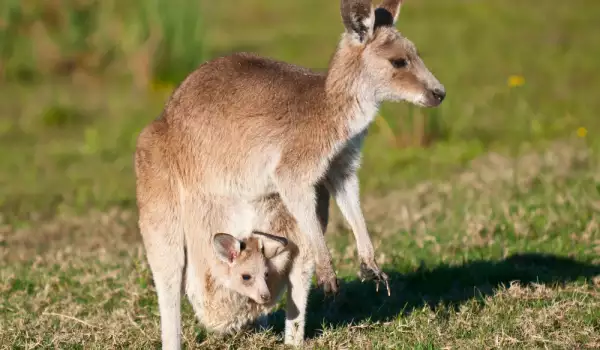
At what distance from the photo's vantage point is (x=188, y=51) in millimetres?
12164

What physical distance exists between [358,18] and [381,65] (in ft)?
0.81

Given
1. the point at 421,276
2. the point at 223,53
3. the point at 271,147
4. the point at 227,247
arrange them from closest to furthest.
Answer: the point at 271,147 < the point at 227,247 < the point at 421,276 < the point at 223,53

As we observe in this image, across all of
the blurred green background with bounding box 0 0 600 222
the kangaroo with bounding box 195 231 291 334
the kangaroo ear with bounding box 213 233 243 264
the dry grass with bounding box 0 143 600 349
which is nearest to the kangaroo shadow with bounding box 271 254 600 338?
the dry grass with bounding box 0 143 600 349

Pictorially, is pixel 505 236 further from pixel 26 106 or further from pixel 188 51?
pixel 26 106

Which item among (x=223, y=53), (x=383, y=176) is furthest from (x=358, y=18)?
(x=223, y=53)

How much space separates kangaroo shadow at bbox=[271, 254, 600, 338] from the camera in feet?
18.1

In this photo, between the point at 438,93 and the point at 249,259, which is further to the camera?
the point at 249,259

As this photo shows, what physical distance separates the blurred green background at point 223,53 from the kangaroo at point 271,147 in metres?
3.91

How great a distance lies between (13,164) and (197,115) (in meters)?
5.75

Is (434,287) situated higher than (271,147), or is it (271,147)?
(271,147)

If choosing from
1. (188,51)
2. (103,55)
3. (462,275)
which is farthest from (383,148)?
(103,55)

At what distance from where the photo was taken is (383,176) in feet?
30.5

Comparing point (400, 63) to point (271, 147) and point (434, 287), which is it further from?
point (434, 287)

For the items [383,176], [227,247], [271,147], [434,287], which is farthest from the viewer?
[383,176]
